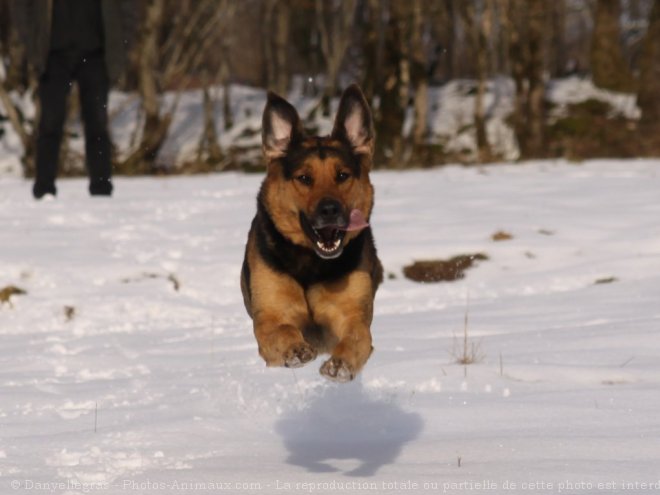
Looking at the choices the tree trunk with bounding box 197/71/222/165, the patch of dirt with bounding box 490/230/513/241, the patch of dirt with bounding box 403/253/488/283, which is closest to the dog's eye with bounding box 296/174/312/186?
the patch of dirt with bounding box 403/253/488/283

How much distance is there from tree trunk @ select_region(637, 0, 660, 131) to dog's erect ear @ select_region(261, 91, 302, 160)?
1773 cm

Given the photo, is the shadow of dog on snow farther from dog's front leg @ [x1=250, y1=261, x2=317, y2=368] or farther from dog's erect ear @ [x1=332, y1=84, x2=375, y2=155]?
dog's erect ear @ [x1=332, y1=84, x2=375, y2=155]

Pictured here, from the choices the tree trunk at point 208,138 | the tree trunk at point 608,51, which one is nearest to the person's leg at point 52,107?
the tree trunk at point 208,138

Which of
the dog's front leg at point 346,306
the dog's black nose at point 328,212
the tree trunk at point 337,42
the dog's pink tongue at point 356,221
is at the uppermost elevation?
the dog's black nose at point 328,212

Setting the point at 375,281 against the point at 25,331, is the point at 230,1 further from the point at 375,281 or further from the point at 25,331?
the point at 375,281

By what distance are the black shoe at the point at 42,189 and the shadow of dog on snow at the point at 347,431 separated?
653 centimetres

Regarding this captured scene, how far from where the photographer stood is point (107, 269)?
8.95 m

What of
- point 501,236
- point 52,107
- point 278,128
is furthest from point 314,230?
point 52,107

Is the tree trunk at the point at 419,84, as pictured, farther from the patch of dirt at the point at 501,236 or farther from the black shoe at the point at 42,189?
the patch of dirt at the point at 501,236

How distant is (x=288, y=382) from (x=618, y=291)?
331cm

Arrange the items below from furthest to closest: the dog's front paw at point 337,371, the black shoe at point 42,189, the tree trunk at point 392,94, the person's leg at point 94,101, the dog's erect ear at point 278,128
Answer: the tree trunk at point 392,94 → the black shoe at point 42,189 → the person's leg at point 94,101 → the dog's erect ear at point 278,128 → the dog's front paw at point 337,371

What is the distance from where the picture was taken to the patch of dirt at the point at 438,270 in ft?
29.9

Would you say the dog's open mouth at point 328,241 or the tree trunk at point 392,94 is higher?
the dog's open mouth at point 328,241

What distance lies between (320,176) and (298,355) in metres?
0.81
